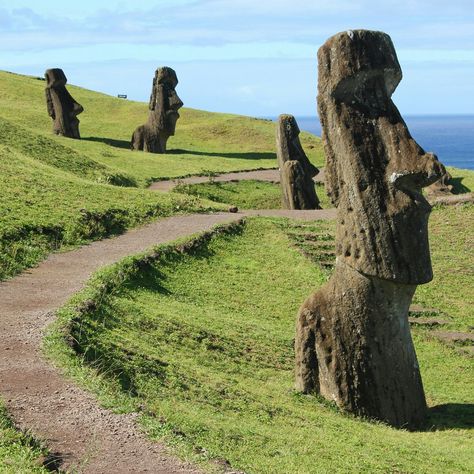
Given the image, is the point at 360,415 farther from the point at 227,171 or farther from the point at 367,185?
the point at 227,171

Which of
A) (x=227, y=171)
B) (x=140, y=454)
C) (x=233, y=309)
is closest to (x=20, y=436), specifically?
(x=140, y=454)

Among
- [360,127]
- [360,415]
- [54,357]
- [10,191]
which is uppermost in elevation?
[360,127]

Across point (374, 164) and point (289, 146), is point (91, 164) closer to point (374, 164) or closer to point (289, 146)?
point (289, 146)

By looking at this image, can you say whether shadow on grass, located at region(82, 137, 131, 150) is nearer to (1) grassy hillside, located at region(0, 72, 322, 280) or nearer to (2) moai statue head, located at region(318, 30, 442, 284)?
(1) grassy hillside, located at region(0, 72, 322, 280)

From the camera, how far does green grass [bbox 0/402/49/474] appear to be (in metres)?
8.37

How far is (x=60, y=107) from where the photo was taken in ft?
146

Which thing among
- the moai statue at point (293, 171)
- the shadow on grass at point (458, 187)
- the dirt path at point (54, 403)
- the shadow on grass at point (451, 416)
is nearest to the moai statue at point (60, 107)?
the moai statue at point (293, 171)

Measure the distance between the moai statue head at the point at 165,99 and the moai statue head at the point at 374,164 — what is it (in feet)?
96.7

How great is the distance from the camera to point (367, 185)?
13.2 meters

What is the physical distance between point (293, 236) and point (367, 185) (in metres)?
11.8

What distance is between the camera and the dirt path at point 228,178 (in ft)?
113

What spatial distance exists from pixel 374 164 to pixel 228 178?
23.6 meters

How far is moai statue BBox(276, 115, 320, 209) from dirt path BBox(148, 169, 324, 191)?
4692mm

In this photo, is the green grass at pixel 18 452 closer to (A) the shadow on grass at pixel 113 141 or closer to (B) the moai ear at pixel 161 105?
(B) the moai ear at pixel 161 105
